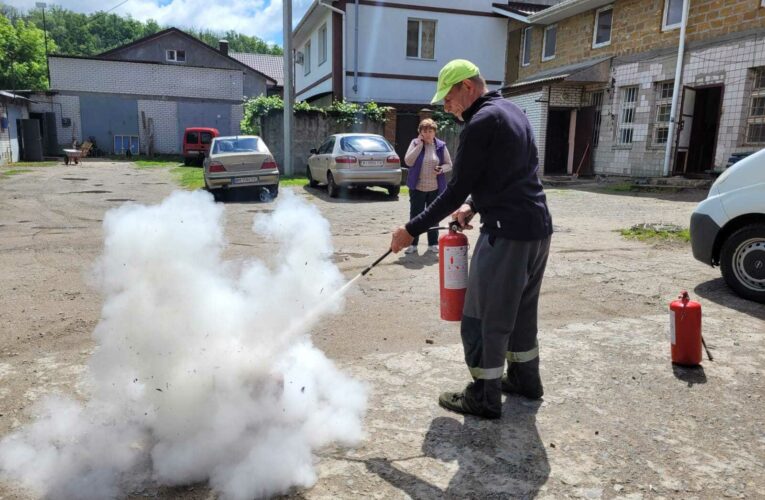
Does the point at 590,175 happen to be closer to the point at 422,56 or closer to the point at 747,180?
the point at 422,56

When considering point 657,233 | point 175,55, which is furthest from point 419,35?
point 175,55

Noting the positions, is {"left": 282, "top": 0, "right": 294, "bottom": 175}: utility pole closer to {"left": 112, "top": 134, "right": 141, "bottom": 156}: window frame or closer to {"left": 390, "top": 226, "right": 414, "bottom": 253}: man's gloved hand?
{"left": 390, "top": 226, "right": 414, "bottom": 253}: man's gloved hand

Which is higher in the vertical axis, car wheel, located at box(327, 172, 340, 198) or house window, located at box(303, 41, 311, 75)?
house window, located at box(303, 41, 311, 75)

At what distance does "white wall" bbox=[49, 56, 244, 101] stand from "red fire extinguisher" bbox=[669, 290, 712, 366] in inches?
1401

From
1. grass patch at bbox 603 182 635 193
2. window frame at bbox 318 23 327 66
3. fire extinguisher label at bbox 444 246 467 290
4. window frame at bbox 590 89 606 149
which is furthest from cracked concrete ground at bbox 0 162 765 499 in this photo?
window frame at bbox 318 23 327 66

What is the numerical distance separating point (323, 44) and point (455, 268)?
84.0ft

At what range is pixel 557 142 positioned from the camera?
2177 cm

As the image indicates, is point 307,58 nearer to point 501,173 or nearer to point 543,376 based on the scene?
point 543,376

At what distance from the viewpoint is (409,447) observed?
9.68 feet

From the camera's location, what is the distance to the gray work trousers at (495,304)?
297 cm

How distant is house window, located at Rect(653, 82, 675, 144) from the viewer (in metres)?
17.0

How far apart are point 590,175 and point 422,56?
9.64 meters

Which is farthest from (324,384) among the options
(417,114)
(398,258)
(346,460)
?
(417,114)

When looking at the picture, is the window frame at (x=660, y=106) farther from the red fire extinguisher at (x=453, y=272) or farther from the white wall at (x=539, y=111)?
the red fire extinguisher at (x=453, y=272)
